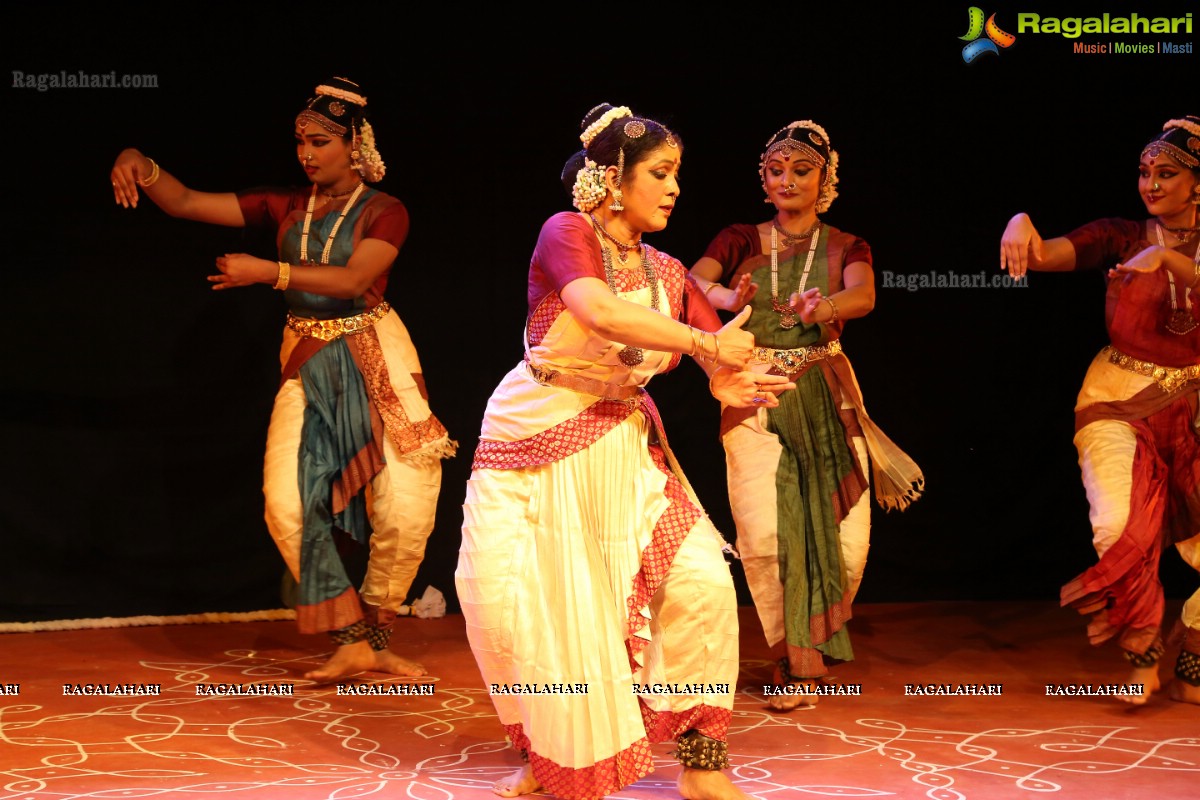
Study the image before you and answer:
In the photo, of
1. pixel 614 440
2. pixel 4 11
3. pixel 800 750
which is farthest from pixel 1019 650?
pixel 4 11

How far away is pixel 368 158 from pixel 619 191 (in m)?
1.66

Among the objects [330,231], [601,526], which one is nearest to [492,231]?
[330,231]

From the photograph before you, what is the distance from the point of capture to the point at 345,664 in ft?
15.5

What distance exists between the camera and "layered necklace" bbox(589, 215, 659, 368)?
3.48 m

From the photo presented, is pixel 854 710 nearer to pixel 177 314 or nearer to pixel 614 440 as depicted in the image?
pixel 614 440

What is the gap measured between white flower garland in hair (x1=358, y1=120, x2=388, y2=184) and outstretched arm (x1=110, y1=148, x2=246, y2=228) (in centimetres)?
44

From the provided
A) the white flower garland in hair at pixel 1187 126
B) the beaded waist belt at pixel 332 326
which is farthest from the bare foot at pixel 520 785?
the white flower garland in hair at pixel 1187 126

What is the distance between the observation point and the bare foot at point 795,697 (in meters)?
4.39

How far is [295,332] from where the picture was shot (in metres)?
4.89

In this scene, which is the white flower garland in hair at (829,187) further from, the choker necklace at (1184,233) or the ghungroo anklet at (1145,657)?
the ghungroo anklet at (1145,657)

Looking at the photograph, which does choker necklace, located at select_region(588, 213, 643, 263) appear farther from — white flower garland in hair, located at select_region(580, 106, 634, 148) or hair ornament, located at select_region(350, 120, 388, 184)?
hair ornament, located at select_region(350, 120, 388, 184)

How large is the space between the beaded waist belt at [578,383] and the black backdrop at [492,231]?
2047 millimetres

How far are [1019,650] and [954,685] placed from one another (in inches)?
29.5

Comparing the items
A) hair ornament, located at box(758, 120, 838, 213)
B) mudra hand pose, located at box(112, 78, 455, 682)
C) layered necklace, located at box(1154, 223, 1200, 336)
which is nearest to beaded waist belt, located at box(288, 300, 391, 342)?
mudra hand pose, located at box(112, 78, 455, 682)
